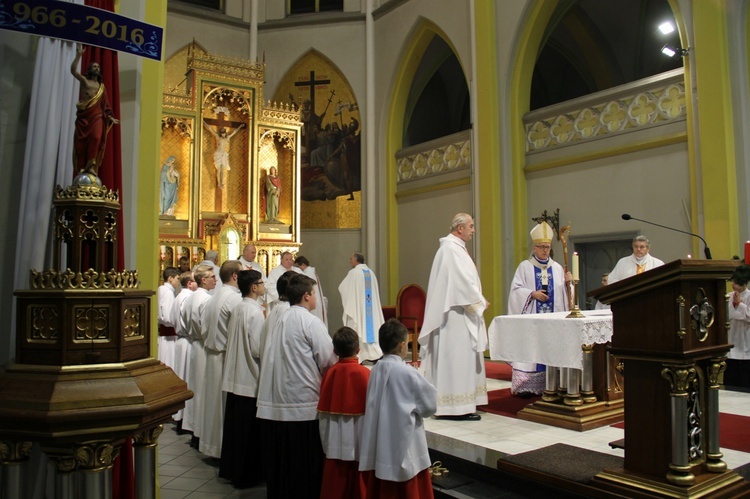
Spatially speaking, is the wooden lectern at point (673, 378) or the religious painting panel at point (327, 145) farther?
the religious painting panel at point (327, 145)

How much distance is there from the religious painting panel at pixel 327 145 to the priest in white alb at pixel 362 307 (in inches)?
148

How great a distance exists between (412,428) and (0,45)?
2641mm

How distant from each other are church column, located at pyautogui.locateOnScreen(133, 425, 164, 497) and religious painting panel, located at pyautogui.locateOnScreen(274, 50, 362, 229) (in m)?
11.0

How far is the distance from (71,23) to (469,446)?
3410 mm

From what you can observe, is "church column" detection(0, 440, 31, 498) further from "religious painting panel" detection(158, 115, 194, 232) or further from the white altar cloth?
"religious painting panel" detection(158, 115, 194, 232)

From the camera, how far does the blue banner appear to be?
2398 millimetres

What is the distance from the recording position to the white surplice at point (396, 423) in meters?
2.84

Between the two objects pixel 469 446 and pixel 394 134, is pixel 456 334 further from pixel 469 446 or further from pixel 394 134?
pixel 394 134

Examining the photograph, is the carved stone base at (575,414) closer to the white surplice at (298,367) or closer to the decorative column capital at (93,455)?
the white surplice at (298,367)

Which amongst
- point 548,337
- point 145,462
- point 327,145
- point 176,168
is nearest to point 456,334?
point 548,337

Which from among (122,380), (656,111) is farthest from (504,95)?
(122,380)

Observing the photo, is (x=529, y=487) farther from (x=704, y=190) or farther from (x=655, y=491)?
(x=704, y=190)

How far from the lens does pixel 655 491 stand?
258cm

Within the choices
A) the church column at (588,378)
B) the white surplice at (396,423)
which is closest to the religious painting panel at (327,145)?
the church column at (588,378)
